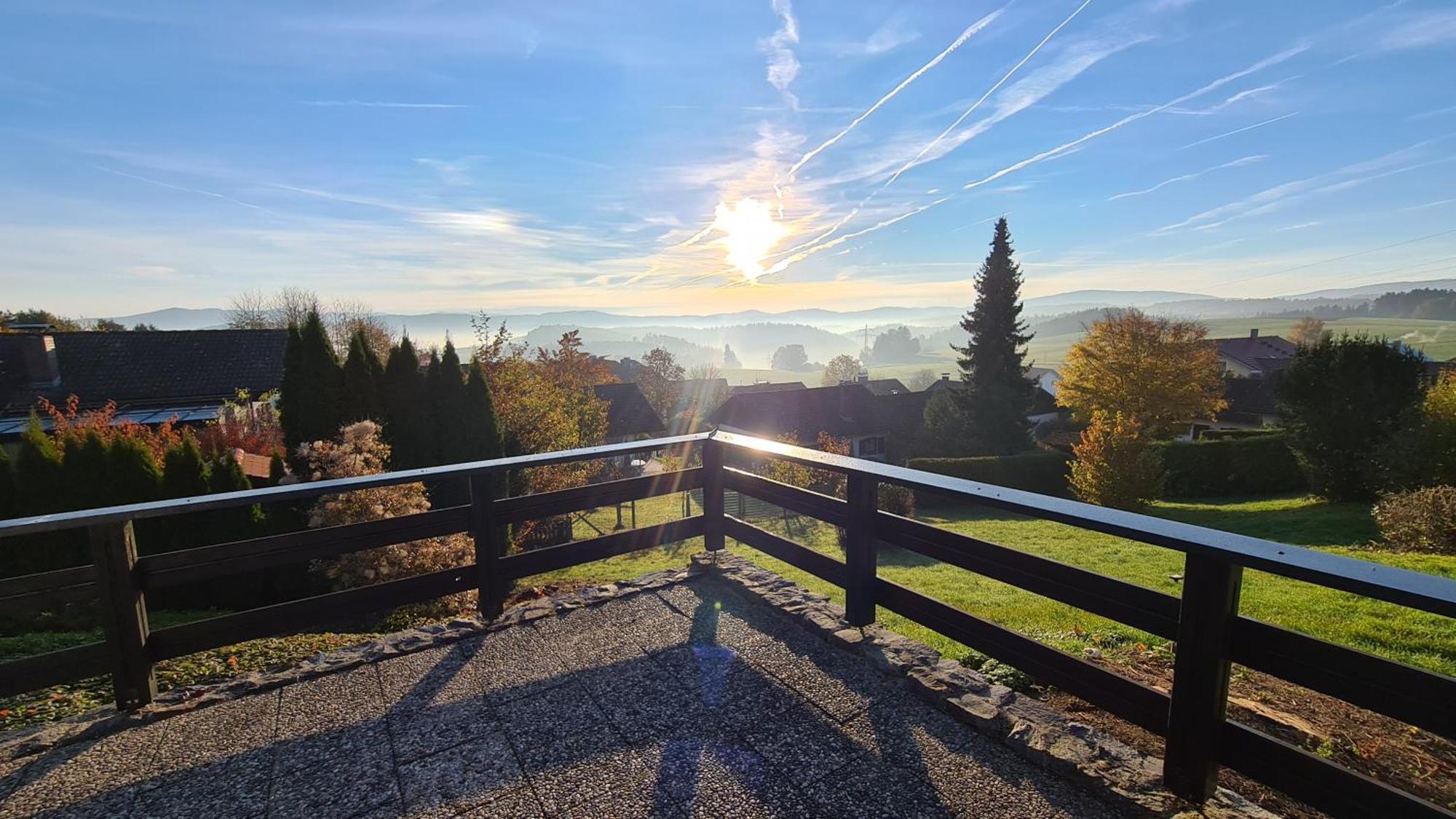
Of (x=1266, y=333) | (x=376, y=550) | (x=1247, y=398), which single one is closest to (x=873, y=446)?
(x=1247, y=398)

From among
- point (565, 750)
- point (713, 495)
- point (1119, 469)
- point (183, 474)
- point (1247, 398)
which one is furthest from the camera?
point (1247, 398)

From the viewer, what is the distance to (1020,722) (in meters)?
2.70

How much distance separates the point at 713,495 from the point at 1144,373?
27894 mm

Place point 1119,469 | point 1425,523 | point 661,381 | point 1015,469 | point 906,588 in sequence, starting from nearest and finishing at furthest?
point 906,588, point 1425,523, point 1119,469, point 1015,469, point 661,381

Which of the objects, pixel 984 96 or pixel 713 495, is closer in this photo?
pixel 713 495

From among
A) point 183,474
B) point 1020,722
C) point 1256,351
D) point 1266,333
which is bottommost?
point 183,474

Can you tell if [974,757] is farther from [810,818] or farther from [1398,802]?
[1398,802]

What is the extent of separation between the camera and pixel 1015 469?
22.8 metres

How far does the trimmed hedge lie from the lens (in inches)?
820

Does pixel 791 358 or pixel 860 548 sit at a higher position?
pixel 860 548

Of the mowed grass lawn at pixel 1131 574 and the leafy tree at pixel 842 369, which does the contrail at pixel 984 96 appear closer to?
the mowed grass lawn at pixel 1131 574

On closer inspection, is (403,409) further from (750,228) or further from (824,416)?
(824,416)

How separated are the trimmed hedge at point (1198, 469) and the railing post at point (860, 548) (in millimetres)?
18299

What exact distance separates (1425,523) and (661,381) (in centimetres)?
4877
